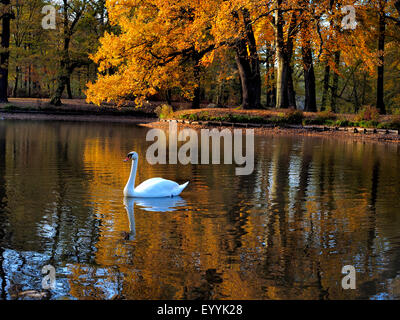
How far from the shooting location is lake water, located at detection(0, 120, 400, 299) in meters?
6.34

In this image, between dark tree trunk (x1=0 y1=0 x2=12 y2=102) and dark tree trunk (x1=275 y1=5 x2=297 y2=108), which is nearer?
dark tree trunk (x1=275 y1=5 x2=297 y2=108)

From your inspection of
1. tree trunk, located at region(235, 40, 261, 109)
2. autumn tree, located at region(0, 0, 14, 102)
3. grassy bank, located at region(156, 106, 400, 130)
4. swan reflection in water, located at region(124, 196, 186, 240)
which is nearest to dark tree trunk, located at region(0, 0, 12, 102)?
autumn tree, located at region(0, 0, 14, 102)

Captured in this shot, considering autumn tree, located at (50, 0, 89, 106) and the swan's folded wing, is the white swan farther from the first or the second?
autumn tree, located at (50, 0, 89, 106)

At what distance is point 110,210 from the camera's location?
10203 mm

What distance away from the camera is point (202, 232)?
8.66 metres

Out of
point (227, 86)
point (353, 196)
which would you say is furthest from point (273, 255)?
point (227, 86)

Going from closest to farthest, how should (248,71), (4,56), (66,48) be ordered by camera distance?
(248,71) → (4,56) → (66,48)

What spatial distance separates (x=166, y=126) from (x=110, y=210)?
25.8 meters

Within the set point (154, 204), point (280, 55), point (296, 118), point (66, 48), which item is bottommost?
point (154, 204)

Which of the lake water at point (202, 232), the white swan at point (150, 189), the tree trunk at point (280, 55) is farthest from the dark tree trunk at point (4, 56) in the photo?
the white swan at point (150, 189)

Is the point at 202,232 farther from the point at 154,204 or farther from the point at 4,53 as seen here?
the point at 4,53

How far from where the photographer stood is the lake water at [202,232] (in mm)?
6336

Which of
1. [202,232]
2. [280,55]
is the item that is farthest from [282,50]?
[202,232]
